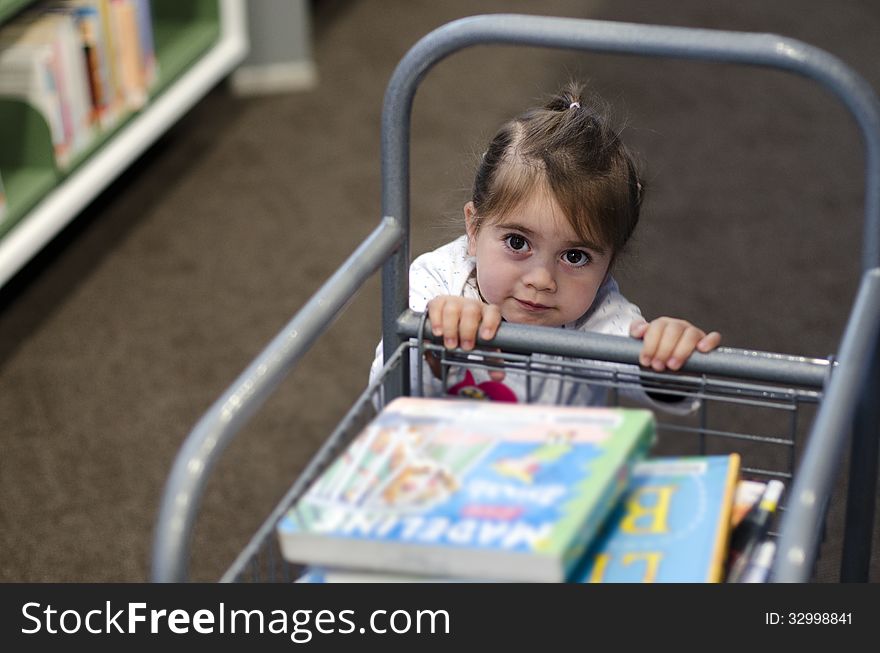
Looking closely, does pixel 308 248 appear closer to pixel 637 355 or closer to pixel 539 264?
pixel 539 264

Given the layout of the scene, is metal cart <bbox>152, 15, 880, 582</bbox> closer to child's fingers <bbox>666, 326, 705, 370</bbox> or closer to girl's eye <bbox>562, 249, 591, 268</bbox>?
child's fingers <bbox>666, 326, 705, 370</bbox>

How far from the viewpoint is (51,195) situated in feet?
8.71

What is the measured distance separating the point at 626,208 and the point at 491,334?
0.26m

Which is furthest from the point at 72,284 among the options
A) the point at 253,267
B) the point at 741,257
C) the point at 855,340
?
the point at 855,340

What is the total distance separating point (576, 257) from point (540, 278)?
2.3 inches

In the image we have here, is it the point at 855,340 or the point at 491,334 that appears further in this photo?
the point at 491,334

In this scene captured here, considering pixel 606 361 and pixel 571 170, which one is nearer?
pixel 606 361

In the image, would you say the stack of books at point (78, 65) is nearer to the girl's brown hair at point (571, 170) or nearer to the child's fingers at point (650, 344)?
the girl's brown hair at point (571, 170)

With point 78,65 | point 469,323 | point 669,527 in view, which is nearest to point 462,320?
point 469,323

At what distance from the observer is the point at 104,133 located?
9.37ft

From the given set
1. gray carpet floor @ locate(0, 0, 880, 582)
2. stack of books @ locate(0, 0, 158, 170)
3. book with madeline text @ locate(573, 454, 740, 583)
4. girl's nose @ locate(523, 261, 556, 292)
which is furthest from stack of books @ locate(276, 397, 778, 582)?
stack of books @ locate(0, 0, 158, 170)

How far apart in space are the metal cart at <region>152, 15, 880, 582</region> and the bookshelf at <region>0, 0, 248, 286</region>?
1.50 m

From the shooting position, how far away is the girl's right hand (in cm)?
113
